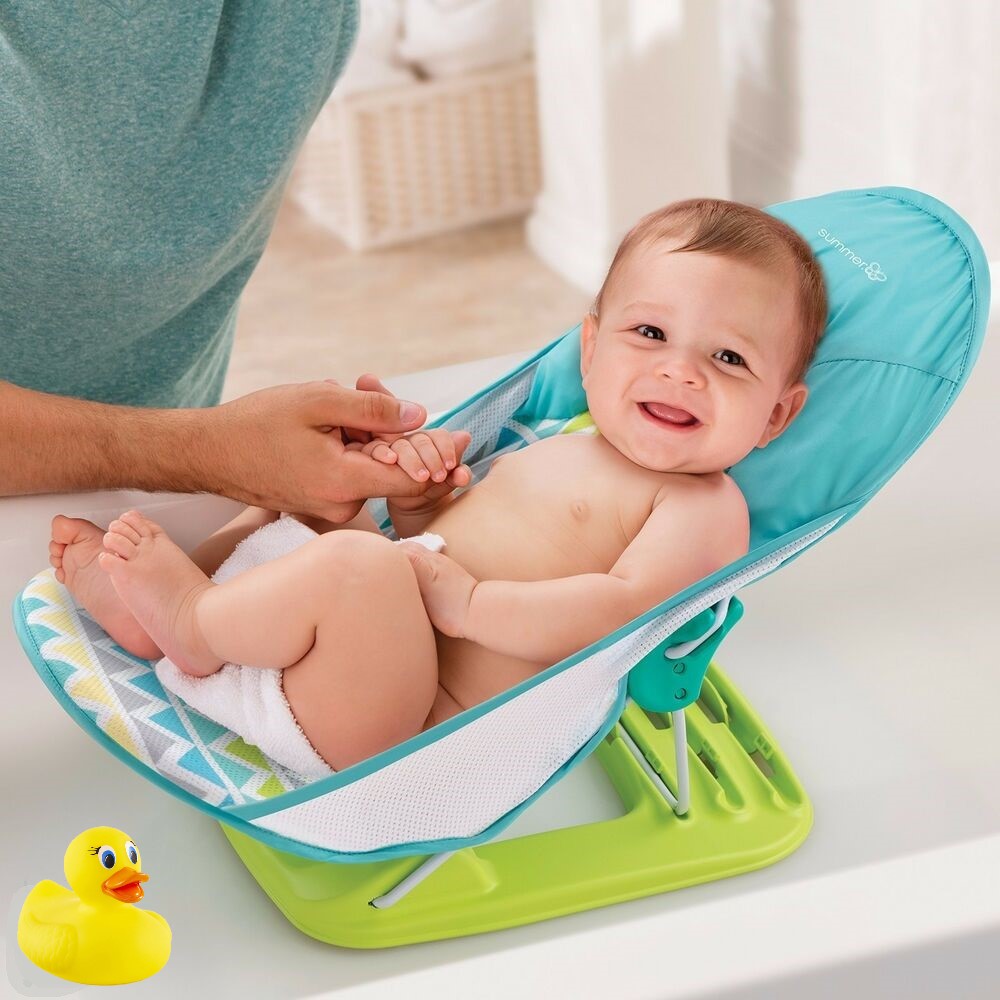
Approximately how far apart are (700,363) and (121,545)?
50 centimetres

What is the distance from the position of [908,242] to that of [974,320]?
12cm

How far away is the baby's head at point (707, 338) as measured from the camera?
114 centimetres

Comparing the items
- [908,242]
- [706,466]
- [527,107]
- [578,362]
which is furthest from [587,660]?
[527,107]

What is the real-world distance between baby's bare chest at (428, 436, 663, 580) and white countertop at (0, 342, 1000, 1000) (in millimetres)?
252

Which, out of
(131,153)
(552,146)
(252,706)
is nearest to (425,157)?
(552,146)

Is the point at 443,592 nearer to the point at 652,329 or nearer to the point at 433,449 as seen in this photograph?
the point at 433,449

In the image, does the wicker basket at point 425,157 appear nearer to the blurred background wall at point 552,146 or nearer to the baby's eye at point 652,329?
the blurred background wall at point 552,146

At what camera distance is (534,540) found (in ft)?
3.90

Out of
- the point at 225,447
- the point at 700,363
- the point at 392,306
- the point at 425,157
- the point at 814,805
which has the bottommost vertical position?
the point at 392,306

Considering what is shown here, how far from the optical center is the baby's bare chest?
3.85ft

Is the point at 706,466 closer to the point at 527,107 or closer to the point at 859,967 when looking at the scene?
the point at 859,967

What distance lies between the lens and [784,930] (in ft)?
2.49

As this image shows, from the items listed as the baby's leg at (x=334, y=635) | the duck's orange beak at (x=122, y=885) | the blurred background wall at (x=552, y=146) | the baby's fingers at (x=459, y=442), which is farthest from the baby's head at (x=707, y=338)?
the blurred background wall at (x=552, y=146)

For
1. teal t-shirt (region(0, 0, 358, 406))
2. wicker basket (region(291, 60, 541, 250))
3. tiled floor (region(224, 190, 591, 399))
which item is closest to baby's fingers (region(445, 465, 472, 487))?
teal t-shirt (region(0, 0, 358, 406))
